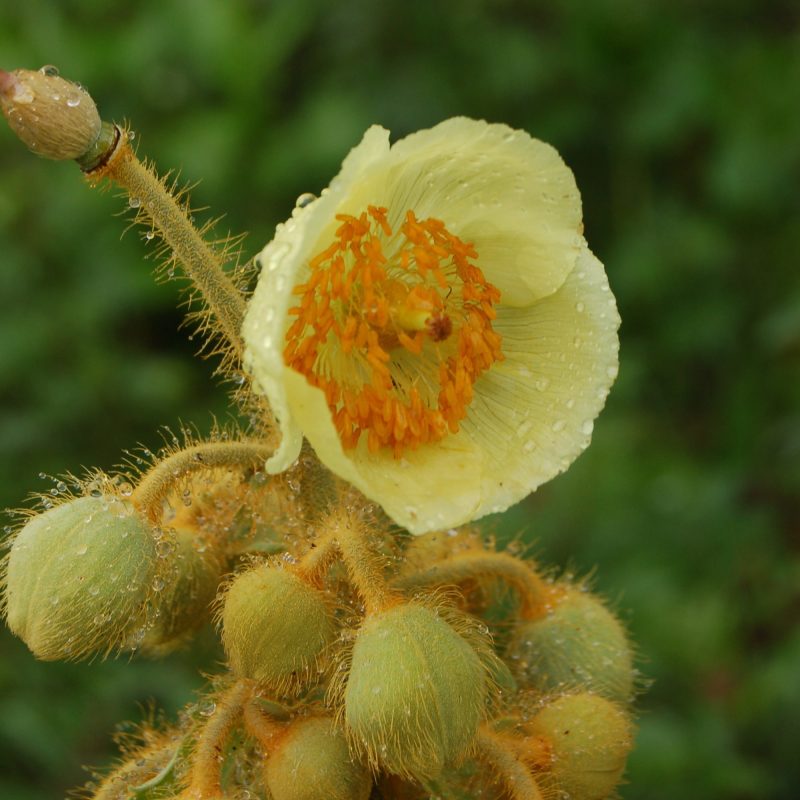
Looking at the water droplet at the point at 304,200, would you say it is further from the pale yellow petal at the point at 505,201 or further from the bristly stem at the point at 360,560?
the bristly stem at the point at 360,560

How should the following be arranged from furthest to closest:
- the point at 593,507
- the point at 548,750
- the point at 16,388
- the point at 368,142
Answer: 1. the point at 16,388
2. the point at 593,507
3. the point at 548,750
4. the point at 368,142

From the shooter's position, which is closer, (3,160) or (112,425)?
(112,425)

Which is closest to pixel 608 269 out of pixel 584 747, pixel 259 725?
pixel 584 747

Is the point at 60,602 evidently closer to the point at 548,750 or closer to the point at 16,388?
the point at 548,750

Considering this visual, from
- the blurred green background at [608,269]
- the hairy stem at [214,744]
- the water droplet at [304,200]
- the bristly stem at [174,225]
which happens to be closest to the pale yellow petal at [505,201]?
the water droplet at [304,200]

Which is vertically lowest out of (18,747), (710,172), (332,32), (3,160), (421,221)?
(710,172)

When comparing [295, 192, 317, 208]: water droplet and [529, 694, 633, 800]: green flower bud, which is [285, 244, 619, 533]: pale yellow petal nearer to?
[295, 192, 317, 208]: water droplet

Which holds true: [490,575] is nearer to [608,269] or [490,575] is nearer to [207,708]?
[207,708]

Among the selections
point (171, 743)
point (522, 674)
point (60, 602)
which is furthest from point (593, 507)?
point (60, 602)
